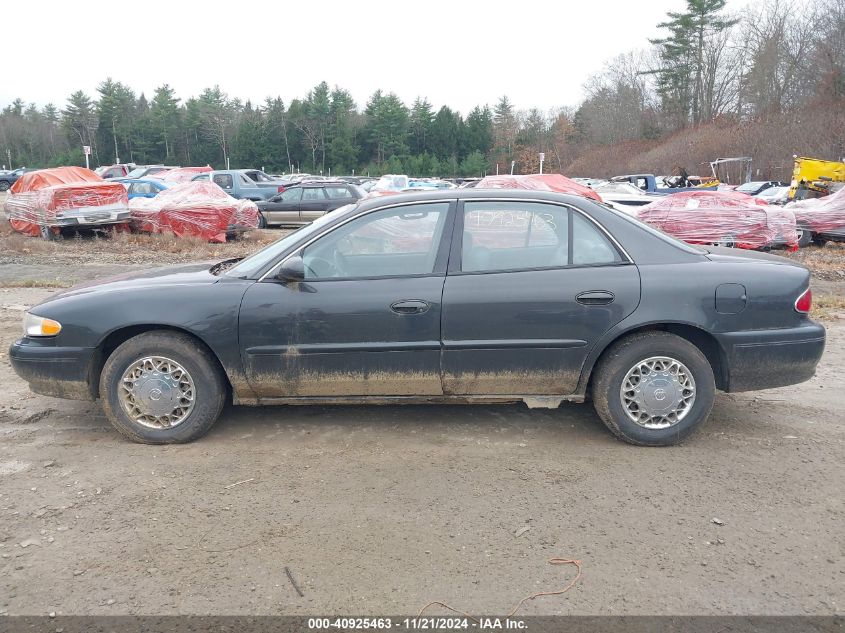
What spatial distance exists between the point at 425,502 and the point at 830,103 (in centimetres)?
4542

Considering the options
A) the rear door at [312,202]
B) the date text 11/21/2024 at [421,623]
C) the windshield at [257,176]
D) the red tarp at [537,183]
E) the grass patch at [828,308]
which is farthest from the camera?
the windshield at [257,176]

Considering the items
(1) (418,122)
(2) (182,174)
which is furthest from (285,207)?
(1) (418,122)

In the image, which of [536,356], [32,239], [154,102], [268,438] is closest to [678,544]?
[536,356]

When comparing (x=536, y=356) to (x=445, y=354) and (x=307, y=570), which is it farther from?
(x=307, y=570)

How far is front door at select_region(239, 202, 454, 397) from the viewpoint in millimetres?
4051

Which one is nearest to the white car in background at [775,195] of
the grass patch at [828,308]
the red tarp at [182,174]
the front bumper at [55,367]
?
the grass patch at [828,308]

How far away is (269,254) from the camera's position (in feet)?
14.5

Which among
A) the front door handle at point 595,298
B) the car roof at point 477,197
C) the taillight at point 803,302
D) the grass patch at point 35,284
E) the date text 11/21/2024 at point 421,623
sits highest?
the car roof at point 477,197

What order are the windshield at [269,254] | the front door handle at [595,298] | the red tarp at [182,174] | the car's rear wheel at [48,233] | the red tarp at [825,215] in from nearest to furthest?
the front door handle at [595,298], the windshield at [269,254], the red tarp at [825,215], the car's rear wheel at [48,233], the red tarp at [182,174]

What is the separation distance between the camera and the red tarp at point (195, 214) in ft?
50.2

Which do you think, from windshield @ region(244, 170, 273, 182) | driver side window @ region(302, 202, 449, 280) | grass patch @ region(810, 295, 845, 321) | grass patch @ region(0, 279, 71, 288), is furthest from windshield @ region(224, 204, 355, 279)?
windshield @ region(244, 170, 273, 182)

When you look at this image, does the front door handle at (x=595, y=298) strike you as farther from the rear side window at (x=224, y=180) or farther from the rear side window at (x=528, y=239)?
the rear side window at (x=224, y=180)

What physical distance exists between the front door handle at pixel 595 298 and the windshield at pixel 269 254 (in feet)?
5.39

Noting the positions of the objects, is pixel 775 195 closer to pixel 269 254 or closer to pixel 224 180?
pixel 224 180
